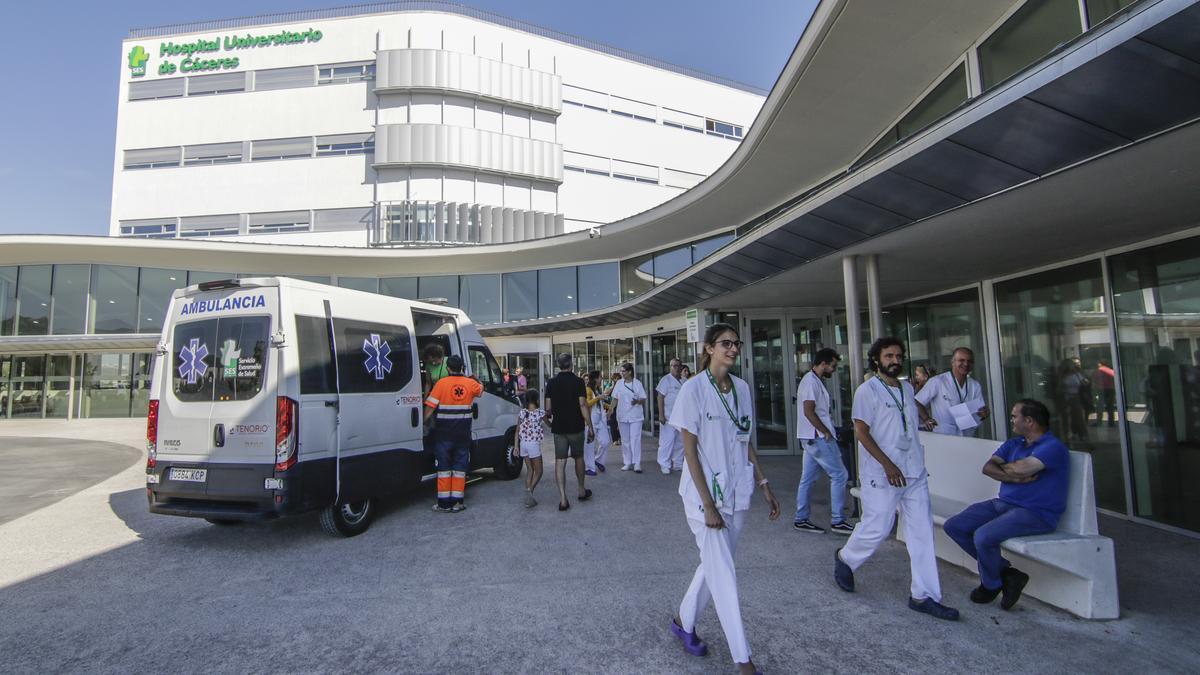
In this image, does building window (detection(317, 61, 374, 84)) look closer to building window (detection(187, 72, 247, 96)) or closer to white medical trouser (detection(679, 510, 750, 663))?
building window (detection(187, 72, 247, 96))

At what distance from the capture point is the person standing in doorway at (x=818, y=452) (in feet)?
18.4

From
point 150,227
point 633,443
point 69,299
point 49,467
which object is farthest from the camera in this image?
point 150,227

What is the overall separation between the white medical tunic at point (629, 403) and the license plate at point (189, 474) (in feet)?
20.2

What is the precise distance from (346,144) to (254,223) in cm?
567

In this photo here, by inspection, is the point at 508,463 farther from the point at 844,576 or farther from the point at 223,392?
the point at 844,576

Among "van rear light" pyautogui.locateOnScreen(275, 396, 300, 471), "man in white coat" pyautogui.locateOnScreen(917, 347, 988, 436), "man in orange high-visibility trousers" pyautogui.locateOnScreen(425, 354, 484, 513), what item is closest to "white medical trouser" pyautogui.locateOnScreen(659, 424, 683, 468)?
"man in orange high-visibility trousers" pyautogui.locateOnScreen(425, 354, 484, 513)

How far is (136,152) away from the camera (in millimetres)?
26875

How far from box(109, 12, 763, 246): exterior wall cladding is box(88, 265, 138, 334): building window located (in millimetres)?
5426

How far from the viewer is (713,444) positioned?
10.0 ft

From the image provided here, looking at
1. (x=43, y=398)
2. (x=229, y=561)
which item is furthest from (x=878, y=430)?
(x=43, y=398)

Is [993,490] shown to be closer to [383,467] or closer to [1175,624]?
[1175,624]

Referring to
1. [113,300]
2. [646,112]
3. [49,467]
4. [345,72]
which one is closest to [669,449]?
[49,467]

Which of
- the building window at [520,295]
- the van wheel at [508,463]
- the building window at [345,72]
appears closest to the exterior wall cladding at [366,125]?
the building window at [345,72]

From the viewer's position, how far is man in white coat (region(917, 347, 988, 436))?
18.4 feet
